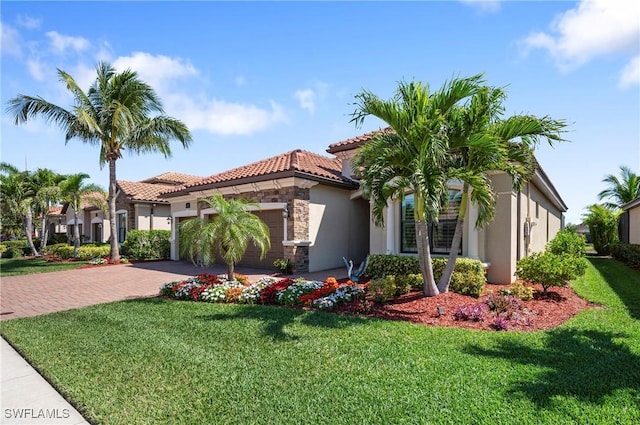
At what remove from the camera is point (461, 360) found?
479 centimetres

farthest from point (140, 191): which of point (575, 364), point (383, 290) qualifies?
point (575, 364)

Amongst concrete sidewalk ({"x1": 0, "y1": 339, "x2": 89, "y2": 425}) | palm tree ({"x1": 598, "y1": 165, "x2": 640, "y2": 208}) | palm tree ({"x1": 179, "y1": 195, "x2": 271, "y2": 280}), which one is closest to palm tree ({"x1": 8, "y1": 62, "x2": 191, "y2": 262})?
palm tree ({"x1": 179, "y1": 195, "x2": 271, "y2": 280})

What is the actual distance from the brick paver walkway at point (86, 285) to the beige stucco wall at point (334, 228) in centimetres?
84

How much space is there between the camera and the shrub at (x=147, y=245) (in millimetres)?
20172

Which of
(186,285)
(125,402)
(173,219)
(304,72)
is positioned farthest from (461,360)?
(173,219)

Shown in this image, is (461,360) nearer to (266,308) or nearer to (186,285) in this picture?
(266,308)

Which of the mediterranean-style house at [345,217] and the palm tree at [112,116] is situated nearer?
the mediterranean-style house at [345,217]

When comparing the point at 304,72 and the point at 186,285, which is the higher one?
the point at 304,72

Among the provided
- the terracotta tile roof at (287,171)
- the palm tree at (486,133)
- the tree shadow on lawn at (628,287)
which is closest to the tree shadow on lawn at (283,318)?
the palm tree at (486,133)

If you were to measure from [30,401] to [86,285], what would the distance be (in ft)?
31.2

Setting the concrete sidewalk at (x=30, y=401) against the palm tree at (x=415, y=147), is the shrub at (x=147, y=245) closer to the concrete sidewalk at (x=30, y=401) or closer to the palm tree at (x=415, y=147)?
the concrete sidewalk at (x=30, y=401)

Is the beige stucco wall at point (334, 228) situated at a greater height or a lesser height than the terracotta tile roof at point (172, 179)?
lesser

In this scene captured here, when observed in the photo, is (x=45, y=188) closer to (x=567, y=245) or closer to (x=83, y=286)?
(x=83, y=286)

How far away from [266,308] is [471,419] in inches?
209
